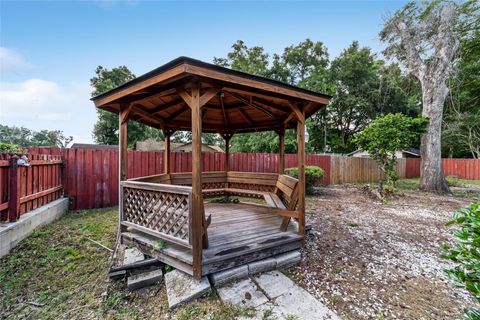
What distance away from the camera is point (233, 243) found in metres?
2.91

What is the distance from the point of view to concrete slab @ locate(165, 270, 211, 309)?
7.11 feet

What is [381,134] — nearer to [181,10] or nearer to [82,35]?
[181,10]

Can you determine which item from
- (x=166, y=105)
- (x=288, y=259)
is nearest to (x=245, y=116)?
(x=166, y=105)

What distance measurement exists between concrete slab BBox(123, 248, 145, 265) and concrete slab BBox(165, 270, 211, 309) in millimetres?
563

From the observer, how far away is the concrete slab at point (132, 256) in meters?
2.76

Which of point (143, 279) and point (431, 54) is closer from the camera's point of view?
point (143, 279)

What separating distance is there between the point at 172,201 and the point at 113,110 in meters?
2.46

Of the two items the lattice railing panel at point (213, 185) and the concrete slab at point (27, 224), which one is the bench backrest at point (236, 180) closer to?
the lattice railing panel at point (213, 185)

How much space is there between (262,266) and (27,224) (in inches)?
165

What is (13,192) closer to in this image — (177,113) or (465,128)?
(177,113)

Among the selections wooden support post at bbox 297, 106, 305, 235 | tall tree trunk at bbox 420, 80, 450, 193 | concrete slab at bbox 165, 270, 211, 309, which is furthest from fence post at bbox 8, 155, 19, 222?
tall tree trunk at bbox 420, 80, 450, 193

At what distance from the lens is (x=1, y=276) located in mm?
2570

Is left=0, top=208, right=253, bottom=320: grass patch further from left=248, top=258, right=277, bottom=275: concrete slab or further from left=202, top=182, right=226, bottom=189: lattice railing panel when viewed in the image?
left=202, top=182, right=226, bottom=189: lattice railing panel

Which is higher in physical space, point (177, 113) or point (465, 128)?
point (465, 128)
